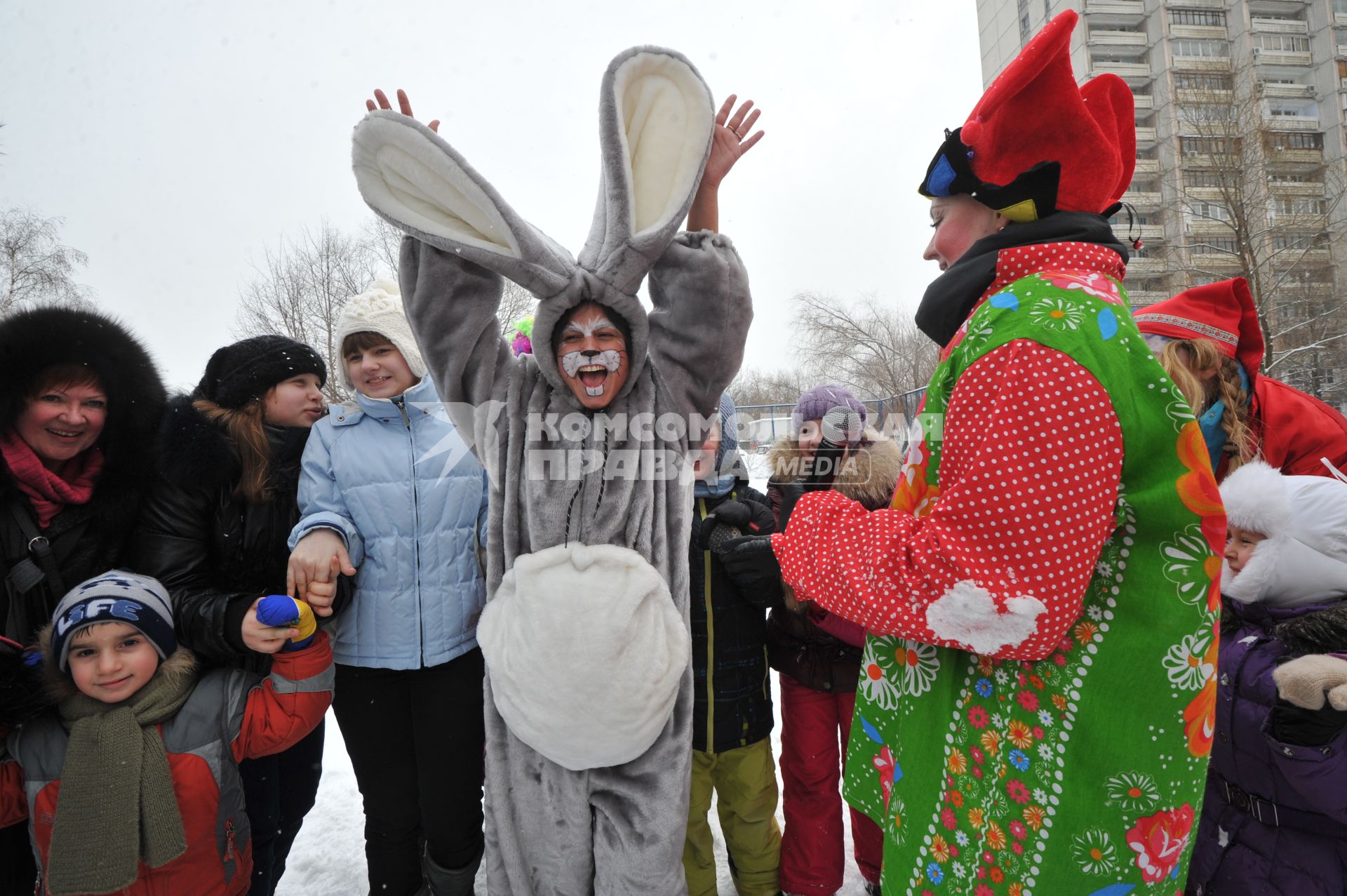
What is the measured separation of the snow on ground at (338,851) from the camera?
244cm

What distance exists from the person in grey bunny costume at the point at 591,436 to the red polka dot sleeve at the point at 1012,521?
2.28 ft

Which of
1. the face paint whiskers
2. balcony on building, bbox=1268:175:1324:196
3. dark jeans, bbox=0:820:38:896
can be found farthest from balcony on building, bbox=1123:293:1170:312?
dark jeans, bbox=0:820:38:896

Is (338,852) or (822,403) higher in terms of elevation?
(822,403)

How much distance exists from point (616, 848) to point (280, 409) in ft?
5.90

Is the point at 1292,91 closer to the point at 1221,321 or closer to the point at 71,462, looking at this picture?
the point at 1221,321

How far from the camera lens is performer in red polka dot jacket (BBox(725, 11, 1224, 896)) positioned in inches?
36.5

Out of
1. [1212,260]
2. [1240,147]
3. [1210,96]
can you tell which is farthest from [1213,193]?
[1240,147]

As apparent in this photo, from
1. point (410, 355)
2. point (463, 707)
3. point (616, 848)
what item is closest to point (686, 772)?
point (616, 848)

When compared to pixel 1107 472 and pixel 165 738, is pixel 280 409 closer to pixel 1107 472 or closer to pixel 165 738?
pixel 165 738

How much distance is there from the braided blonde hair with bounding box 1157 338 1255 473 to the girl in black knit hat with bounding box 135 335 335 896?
107 inches

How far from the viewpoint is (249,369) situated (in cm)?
215

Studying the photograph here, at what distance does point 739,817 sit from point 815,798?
→ 28cm

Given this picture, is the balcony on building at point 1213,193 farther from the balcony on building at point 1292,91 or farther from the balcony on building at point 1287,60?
the balcony on building at point 1287,60

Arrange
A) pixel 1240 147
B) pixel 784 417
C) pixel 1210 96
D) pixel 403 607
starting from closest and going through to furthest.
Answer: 1. pixel 403 607
2. pixel 1240 147
3. pixel 1210 96
4. pixel 784 417
